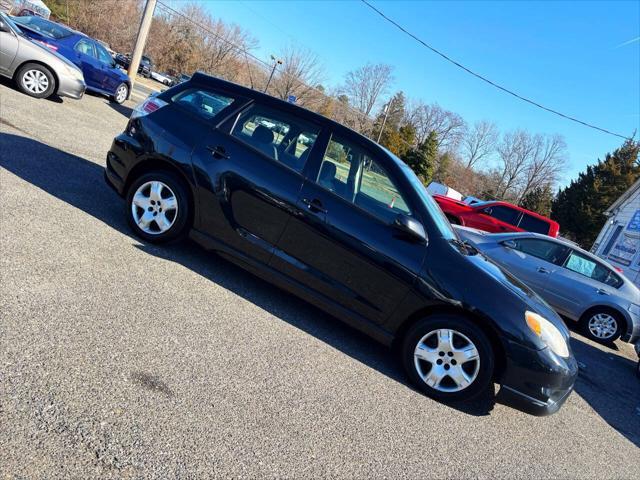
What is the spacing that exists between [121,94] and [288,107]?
11.5 m

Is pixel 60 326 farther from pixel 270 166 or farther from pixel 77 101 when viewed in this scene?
pixel 77 101

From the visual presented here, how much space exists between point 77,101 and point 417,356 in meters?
11.2

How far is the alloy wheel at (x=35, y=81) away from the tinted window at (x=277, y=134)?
7.32 metres

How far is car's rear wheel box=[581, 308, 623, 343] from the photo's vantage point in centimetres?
853

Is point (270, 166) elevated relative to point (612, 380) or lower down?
elevated

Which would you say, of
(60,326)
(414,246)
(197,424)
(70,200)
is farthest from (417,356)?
(70,200)

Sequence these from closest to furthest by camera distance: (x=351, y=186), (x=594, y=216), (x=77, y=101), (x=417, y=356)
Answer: (x=417, y=356)
(x=351, y=186)
(x=77, y=101)
(x=594, y=216)

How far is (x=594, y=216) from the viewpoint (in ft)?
132

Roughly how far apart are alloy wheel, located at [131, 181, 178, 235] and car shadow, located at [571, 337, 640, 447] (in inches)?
196

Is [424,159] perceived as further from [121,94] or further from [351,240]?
[351,240]

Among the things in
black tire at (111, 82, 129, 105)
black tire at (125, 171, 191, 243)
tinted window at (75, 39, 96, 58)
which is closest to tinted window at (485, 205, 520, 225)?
black tire at (111, 82, 129, 105)

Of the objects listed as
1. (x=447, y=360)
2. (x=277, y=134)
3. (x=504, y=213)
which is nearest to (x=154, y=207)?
(x=277, y=134)

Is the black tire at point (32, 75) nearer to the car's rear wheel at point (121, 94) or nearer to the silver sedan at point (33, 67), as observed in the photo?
the silver sedan at point (33, 67)

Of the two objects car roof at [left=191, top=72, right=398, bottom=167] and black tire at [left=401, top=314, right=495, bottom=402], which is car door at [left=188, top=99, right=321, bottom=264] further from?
black tire at [left=401, top=314, right=495, bottom=402]
